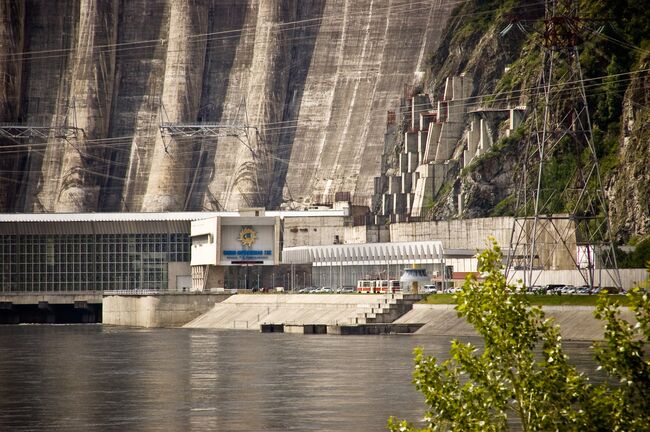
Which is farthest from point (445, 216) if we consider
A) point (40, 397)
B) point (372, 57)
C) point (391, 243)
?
point (40, 397)

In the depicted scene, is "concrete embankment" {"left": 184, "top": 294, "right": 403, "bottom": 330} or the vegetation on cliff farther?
the vegetation on cliff

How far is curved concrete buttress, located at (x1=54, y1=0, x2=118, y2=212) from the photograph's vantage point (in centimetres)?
19000

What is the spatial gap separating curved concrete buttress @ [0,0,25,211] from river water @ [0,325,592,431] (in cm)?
8743

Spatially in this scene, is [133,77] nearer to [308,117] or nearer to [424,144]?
[308,117]

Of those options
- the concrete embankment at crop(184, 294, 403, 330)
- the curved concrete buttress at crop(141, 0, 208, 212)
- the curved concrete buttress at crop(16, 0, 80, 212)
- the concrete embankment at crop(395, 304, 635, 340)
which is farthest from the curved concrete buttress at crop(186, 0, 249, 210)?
the concrete embankment at crop(395, 304, 635, 340)

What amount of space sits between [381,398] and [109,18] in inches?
5625

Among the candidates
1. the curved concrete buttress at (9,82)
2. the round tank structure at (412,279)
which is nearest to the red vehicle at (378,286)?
the round tank structure at (412,279)

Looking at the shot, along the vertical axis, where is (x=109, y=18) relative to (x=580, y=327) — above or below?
above

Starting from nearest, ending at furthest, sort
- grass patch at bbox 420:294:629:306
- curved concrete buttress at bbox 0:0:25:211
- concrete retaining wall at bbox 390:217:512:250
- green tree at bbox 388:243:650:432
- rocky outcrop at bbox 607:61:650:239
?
green tree at bbox 388:243:650:432 < grass patch at bbox 420:294:629:306 < rocky outcrop at bbox 607:61:650:239 < concrete retaining wall at bbox 390:217:512:250 < curved concrete buttress at bbox 0:0:25:211

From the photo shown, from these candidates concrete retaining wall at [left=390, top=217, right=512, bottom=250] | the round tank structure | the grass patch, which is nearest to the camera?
the grass patch

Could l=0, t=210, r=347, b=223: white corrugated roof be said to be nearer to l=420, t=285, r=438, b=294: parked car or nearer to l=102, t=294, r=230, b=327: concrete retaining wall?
l=102, t=294, r=230, b=327: concrete retaining wall

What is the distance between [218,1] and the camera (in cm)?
19625

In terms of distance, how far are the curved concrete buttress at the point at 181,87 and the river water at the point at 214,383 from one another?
81.7 meters

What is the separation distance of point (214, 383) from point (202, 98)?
418ft
